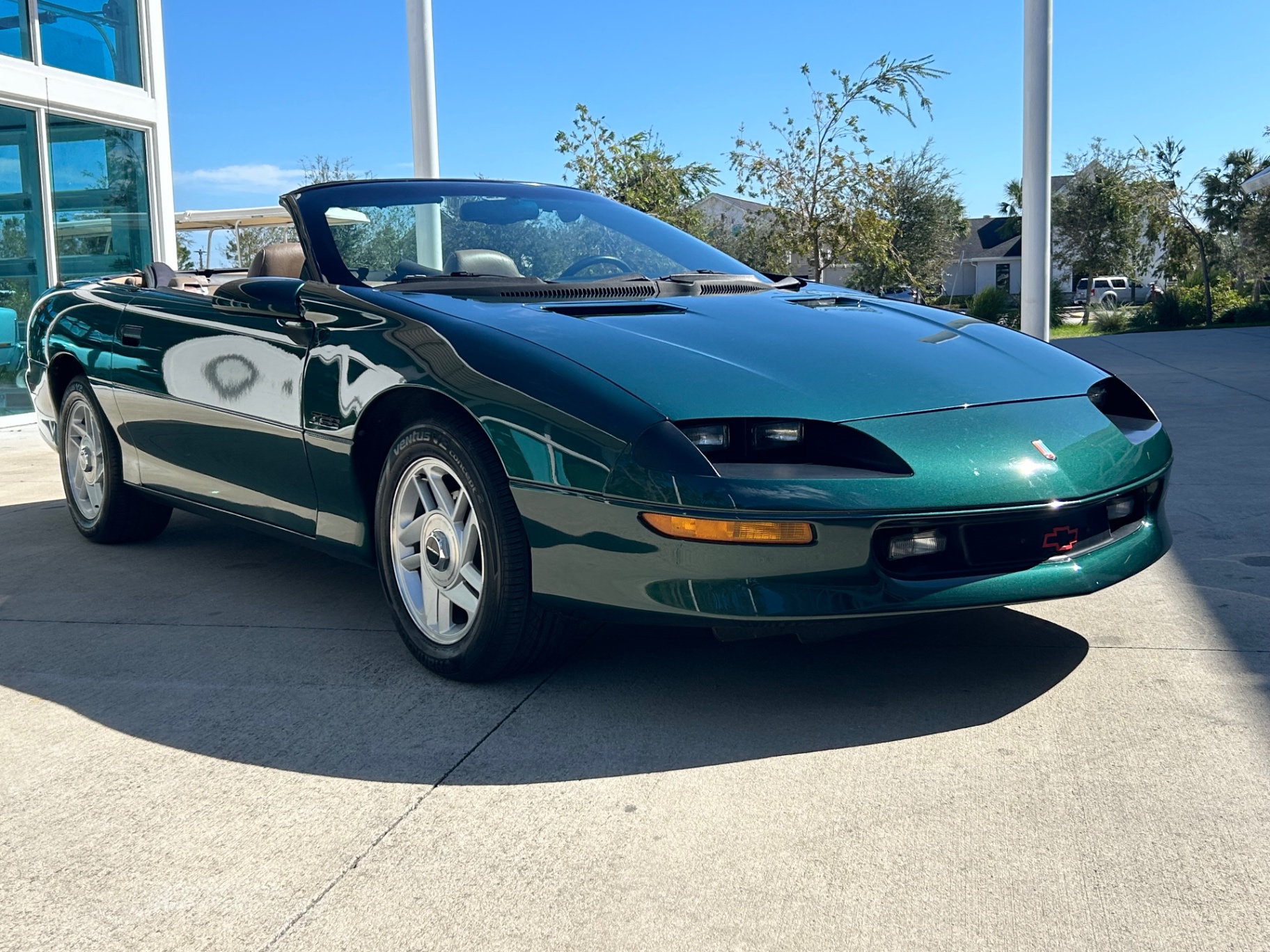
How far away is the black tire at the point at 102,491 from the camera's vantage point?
4980 millimetres

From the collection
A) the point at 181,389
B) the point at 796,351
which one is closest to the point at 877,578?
the point at 796,351

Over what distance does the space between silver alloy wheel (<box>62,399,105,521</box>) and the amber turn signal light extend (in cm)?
311

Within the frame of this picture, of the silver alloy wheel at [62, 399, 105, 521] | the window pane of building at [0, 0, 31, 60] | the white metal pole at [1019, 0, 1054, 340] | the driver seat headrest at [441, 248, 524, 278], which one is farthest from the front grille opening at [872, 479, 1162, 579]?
the window pane of building at [0, 0, 31, 60]

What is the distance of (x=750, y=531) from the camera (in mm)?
2777

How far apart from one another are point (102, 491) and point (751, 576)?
329 cm

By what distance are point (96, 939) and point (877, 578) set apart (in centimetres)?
166

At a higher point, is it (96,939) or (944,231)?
(944,231)

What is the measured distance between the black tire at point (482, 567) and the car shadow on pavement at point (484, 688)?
0.09 m

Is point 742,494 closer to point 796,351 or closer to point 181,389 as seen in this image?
point 796,351

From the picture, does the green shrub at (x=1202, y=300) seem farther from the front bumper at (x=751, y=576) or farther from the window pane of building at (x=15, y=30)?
the front bumper at (x=751, y=576)

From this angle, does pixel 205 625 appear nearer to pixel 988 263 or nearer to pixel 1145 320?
pixel 1145 320

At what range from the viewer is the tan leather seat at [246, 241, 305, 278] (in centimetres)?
425

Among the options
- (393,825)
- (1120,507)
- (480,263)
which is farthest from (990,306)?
(393,825)

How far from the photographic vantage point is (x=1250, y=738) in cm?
282
